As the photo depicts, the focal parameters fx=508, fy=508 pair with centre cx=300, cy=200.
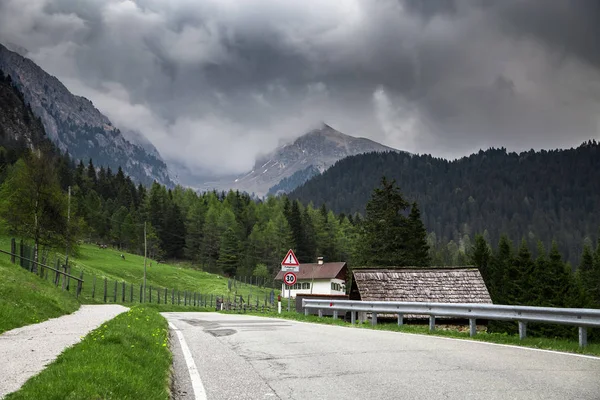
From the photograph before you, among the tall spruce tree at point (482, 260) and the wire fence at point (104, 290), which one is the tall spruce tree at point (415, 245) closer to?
the wire fence at point (104, 290)

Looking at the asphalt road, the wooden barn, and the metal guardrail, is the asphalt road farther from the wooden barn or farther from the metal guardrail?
the wooden barn

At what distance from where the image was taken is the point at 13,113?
170 metres

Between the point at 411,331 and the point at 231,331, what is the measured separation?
5513mm

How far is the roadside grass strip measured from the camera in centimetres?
522

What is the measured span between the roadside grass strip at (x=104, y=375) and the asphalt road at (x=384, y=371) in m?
0.43

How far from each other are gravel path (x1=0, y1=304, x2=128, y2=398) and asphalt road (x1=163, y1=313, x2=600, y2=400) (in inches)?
78.8

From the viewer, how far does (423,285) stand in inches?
1077

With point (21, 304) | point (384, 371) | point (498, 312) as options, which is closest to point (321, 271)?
point (21, 304)

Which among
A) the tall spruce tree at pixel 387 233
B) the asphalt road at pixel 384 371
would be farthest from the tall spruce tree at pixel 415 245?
the asphalt road at pixel 384 371

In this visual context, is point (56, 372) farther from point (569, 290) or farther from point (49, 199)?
point (569, 290)

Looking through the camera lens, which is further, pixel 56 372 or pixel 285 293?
pixel 285 293

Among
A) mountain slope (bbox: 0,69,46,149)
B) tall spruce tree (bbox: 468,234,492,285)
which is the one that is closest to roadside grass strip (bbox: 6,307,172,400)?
tall spruce tree (bbox: 468,234,492,285)

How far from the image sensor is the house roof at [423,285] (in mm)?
26234

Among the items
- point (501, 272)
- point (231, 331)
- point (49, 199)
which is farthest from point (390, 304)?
point (501, 272)
